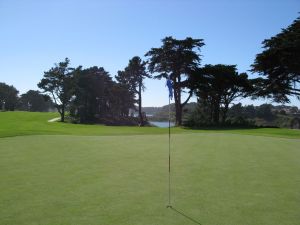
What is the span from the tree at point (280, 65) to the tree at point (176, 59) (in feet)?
25.1

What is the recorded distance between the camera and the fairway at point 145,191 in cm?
432

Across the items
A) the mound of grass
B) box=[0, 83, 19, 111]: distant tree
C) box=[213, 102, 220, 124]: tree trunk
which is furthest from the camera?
box=[0, 83, 19, 111]: distant tree

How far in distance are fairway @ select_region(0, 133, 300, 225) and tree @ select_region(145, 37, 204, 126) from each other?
31.4 metres

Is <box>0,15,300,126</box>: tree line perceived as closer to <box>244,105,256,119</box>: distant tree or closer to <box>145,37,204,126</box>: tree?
<box>145,37,204,126</box>: tree

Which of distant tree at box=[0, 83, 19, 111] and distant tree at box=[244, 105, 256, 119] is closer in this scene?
distant tree at box=[244, 105, 256, 119]

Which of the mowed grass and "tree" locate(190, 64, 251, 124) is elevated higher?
"tree" locate(190, 64, 251, 124)

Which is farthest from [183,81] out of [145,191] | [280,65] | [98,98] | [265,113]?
[265,113]

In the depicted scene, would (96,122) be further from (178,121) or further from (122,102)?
(178,121)

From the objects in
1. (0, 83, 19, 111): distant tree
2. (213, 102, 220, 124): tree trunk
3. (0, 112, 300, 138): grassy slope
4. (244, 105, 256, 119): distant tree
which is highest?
(0, 83, 19, 111): distant tree

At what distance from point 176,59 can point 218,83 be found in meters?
6.71

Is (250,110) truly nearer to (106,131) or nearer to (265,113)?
(265,113)

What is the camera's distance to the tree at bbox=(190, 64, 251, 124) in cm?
4109

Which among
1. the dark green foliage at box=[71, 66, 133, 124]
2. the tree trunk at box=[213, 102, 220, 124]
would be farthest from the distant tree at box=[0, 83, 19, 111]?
Answer: the tree trunk at box=[213, 102, 220, 124]

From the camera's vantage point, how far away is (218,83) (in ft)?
138
